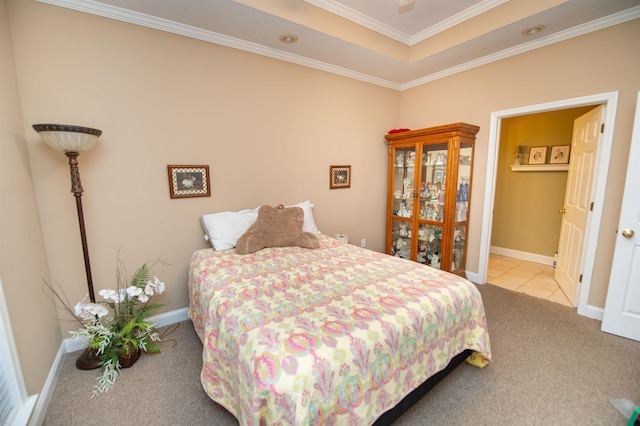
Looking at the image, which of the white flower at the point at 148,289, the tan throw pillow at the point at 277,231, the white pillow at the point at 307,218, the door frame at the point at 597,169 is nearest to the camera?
the white flower at the point at 148,289

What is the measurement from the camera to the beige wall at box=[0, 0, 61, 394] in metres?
1.53

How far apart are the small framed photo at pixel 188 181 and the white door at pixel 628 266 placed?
3.65 meters

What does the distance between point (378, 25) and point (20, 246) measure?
139 inches

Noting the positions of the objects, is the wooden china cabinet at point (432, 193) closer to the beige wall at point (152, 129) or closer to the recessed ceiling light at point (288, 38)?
the beige wall at point (152, 129)

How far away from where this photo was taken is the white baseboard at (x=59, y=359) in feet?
5.08

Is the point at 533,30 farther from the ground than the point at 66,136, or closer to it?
farther from the ground

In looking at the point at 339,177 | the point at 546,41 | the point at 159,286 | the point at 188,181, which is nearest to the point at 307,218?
the point at 339,177

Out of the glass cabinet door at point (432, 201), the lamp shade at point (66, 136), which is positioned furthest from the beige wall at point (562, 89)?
the lamp shade at point (66, 136)

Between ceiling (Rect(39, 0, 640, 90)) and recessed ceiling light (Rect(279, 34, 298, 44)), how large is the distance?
5 cm

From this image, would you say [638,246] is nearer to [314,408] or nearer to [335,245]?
[335,245]

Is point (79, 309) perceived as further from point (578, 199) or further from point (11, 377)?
point (578, 199)

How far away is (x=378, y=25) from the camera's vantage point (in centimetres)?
290

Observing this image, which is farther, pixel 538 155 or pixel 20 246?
pixel 538 155

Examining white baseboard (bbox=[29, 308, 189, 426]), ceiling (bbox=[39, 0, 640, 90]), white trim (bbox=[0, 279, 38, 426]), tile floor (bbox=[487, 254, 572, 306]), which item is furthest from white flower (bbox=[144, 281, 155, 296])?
tile floor (bbox=[487, 254, 572, 306])
